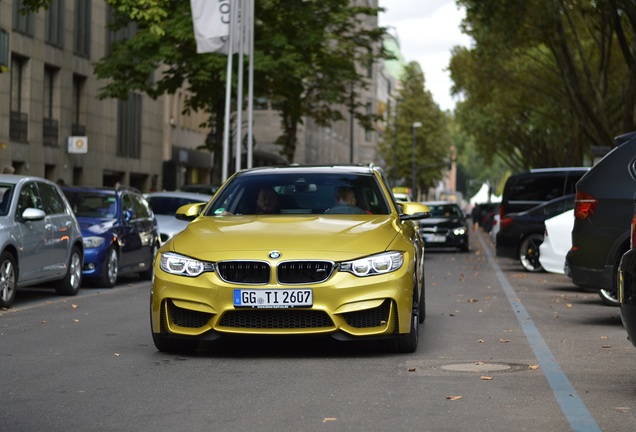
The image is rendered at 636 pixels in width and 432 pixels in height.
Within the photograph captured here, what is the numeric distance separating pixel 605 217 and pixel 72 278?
311 inches

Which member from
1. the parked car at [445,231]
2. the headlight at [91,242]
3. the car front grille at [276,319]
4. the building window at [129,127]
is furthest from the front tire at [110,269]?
the building window at [129,127]

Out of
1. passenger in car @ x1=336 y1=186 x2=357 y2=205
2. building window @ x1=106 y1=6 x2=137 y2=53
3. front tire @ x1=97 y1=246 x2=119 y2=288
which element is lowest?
front tire @ x1=97 y1=246 x2=119 y2=288

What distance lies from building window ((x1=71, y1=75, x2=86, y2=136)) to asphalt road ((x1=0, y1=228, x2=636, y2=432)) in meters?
35.8

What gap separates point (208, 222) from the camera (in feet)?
37.0

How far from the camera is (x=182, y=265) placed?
1037 cm

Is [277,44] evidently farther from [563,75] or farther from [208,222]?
[208,222]

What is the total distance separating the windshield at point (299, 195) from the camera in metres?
11.8

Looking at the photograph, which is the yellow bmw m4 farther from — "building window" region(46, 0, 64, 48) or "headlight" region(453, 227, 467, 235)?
"building window" region(46, 0, 64, 48)

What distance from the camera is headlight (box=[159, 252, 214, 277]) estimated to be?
10.3 m

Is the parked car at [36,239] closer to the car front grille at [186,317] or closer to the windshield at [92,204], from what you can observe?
the windshield at [92,204]

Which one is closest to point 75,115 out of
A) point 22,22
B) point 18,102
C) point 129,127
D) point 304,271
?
point 18,102

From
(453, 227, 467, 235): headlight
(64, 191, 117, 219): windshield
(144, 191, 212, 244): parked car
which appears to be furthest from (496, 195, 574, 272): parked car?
(453, 227, 467, 235): headlight

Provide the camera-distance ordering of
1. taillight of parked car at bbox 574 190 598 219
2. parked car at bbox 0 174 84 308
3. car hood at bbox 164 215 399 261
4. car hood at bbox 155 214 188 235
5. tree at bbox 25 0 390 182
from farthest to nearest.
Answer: tree at bbox 25 0 390 182
car hood at bbox 155 214 188 235
parked car at bbox 0 174 84 308
taillight of parked car at bbox 574 190 598 219
car hood at bbox 164 215 399 261

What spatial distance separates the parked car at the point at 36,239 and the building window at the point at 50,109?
2746 cm
